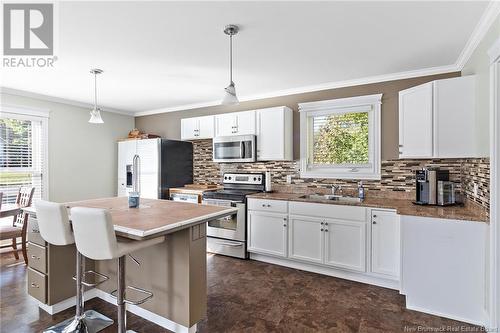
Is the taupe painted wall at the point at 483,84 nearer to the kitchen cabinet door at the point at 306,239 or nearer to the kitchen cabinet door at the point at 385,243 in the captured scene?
the kitchen cabinet door at the point at 385,243

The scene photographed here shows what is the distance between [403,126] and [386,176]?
670mm

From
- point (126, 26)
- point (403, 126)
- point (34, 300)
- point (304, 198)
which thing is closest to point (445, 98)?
point (403, 126)

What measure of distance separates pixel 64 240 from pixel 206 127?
282 cm

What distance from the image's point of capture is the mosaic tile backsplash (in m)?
2.44

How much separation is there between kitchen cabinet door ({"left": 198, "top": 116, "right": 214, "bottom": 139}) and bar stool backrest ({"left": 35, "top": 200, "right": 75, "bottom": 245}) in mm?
2656

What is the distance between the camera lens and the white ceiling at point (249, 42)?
6.27ft

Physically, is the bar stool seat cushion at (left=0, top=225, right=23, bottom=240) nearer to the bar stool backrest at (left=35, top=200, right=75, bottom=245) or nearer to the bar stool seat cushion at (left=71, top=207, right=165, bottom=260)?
the bar stool backrest at (left=35, top=200, right=75, bottom=245)

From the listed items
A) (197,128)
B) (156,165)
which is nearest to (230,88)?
(197,128)

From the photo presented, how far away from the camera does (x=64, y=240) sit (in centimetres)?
192

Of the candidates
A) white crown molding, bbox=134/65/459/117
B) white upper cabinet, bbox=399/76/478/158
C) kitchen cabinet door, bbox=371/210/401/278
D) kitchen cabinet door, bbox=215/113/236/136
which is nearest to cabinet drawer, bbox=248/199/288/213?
kitchen cabinet door, bbox=371/210/401/278

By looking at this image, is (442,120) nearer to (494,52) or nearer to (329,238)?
(494,52)

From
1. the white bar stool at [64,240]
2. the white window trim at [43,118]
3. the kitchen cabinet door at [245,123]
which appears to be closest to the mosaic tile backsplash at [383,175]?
the kitchen cabinet door at [245,123]

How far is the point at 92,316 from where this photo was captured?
7.42 feet

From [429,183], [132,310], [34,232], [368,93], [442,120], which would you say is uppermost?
[368,93]
